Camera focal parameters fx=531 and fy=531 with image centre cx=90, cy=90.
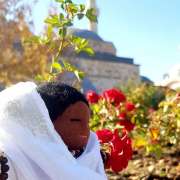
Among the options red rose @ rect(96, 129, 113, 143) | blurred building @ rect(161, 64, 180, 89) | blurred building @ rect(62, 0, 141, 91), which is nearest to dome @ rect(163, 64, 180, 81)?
blurred building @ rect(161, 64, 180, 89)

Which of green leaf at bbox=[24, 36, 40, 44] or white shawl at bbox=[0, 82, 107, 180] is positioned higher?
green leaf at bbox=[24, 36, 40, 44]

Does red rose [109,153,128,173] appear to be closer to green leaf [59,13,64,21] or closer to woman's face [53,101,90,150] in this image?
woman's face [53,101,90,150]

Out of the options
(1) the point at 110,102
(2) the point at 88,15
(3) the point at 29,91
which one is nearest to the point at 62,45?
(2) the point at 88,15

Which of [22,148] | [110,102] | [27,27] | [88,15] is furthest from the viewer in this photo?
[27,27]

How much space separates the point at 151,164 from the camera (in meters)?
4.42

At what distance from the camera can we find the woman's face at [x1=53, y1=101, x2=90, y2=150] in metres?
1.47

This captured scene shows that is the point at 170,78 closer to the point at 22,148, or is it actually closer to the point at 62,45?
the point at 62,45

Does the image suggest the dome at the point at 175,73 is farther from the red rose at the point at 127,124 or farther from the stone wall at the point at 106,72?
the stone wall at the point at 106,72

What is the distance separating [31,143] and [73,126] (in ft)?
0.78

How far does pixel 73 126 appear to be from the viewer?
1.49 m

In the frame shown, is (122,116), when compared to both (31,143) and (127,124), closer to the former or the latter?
(127,124)

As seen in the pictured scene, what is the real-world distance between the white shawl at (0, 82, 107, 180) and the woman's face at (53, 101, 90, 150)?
12 centimetres

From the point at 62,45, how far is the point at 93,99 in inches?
45.1

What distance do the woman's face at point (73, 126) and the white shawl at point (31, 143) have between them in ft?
0.40
